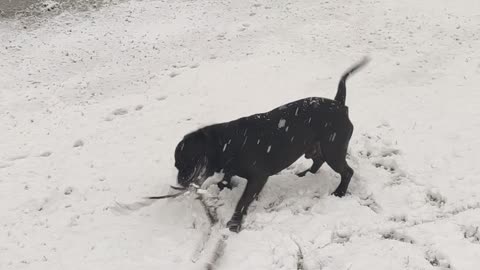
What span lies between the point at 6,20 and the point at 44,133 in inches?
325

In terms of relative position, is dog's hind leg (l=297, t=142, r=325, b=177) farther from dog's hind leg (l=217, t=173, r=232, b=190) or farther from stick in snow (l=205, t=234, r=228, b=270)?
stick in snow (l=205, t=234, r=228, b=270)

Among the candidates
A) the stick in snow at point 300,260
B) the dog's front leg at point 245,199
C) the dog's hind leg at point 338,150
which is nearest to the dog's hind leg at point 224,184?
the dog's front leg at point 245,199

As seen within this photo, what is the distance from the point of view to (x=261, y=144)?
18.9ft

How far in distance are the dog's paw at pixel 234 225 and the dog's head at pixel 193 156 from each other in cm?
71

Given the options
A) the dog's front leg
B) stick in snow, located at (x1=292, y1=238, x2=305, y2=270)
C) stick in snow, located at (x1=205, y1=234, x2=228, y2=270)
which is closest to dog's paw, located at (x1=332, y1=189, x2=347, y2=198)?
the dog's front leg

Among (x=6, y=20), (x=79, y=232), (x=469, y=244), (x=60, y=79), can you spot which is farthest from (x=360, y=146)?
(x=6, y=20)

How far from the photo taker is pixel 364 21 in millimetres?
13344

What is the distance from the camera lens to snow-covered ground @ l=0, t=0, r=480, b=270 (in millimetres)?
5387

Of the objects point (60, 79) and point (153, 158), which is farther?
point (60, 79)

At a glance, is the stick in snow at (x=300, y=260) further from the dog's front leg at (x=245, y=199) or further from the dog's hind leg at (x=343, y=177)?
the dog's hind leg at (x=343, y=177)

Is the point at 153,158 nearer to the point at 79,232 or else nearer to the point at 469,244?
the point at 79,232

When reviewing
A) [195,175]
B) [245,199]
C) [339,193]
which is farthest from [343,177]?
[195,175]

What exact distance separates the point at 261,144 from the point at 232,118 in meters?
3.20

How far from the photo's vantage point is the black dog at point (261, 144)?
18.2 feet
